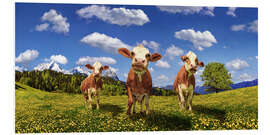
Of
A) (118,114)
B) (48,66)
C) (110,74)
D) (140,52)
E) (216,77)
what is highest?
(140,52)

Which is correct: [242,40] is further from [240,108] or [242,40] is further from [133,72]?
[133,72]

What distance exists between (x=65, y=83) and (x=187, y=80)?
10.3ft

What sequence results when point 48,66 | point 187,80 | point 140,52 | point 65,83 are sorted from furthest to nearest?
1. point 65,83
2. point 48,66
3. point 187,80
4. point 140,52

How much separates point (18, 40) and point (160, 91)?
3.63 metres

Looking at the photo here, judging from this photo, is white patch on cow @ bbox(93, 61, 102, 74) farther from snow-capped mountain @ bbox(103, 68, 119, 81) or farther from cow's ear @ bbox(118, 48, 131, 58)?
cow's ear @ bbox(118, 48, 131, 58)

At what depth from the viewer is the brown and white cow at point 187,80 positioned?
238 inches

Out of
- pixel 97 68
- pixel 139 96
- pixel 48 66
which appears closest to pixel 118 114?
pixel 139 96

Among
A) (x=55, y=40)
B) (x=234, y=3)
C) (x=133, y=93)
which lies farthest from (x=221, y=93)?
(x=55, y=40)

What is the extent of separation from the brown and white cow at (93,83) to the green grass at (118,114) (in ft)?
0.70

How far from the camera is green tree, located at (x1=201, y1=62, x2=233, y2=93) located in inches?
277

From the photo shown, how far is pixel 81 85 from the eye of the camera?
6.84 metres

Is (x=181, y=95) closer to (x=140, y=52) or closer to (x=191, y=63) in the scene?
(x=191, y=63)

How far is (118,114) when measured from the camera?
639cm

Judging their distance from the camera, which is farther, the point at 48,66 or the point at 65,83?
the point at 65,83
